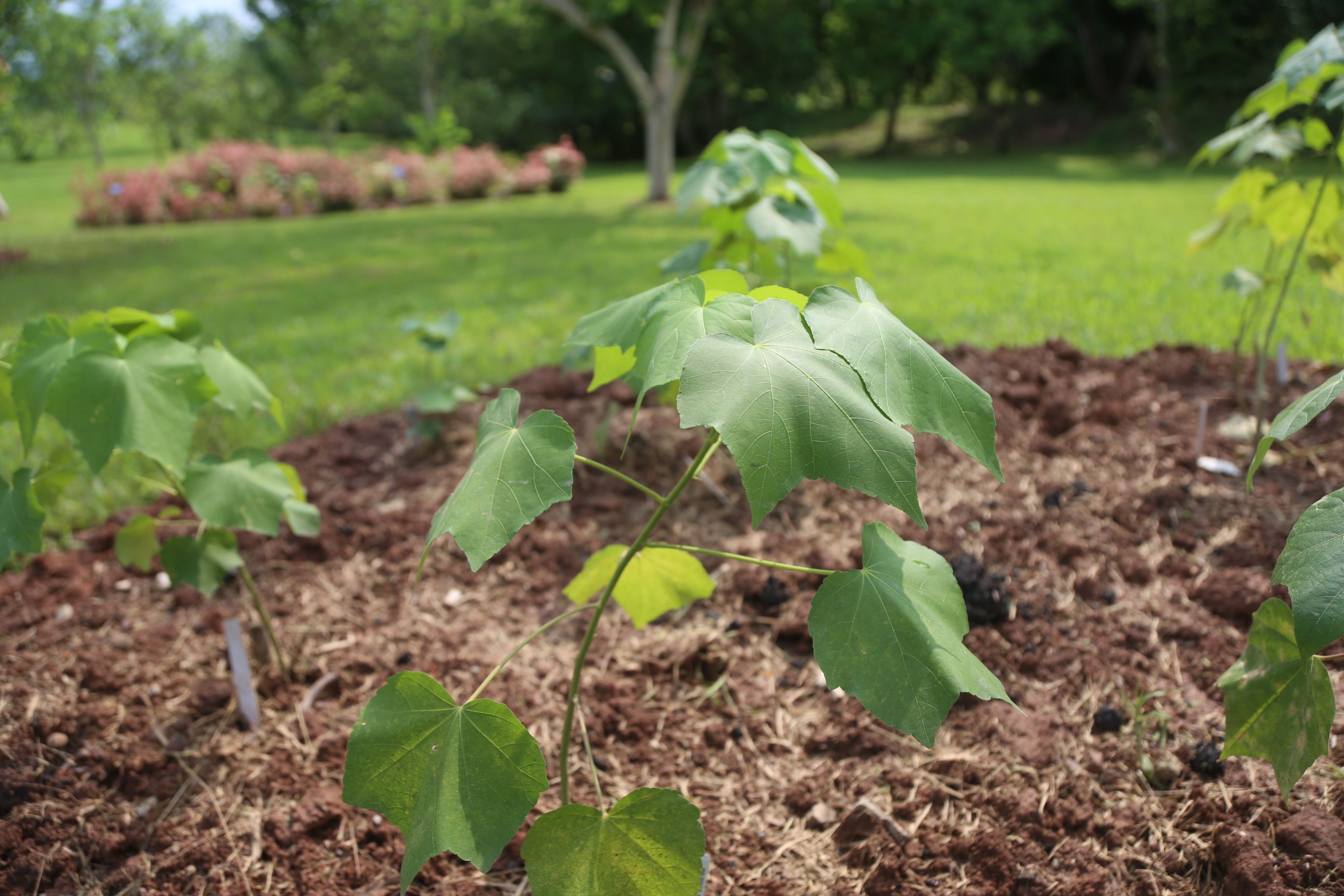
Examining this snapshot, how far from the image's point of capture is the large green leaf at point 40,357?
138 cm

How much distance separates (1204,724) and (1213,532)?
0.77 m

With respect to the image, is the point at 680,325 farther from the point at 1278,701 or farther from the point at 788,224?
the point at 788,224

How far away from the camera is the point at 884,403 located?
38.4 inches

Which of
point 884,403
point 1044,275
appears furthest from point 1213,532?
point 1044,275

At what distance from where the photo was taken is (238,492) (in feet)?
5.35

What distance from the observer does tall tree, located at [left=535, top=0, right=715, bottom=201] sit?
1066cm

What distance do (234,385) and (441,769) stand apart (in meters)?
1.02

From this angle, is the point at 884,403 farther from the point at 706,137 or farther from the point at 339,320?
the point at 706,137

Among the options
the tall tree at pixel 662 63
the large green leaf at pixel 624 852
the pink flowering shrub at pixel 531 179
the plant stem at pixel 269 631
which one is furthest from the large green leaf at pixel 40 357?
the pink flowering shrub at pixel 531 179

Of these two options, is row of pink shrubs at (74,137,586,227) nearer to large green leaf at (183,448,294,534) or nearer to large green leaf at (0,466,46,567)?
large green leaf at (183,448,294,534)

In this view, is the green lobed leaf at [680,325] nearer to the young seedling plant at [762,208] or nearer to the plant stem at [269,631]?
the young seedling plant at [762,208]

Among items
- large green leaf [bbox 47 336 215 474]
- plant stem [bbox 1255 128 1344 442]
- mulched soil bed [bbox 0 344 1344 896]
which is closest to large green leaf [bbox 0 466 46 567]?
large green leaf [bbox 47 336 215 474]

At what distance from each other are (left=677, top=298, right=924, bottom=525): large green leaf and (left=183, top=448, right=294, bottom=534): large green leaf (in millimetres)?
1070

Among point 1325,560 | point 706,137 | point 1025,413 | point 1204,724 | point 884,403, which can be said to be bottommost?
point 1204,724
